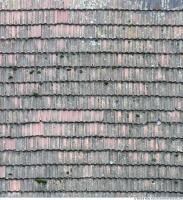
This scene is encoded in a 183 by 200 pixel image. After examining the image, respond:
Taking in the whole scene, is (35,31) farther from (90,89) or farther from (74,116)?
(74,116)

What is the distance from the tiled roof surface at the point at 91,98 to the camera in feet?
16.5

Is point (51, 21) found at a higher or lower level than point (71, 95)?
higher

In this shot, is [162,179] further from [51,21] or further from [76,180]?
[51,21]

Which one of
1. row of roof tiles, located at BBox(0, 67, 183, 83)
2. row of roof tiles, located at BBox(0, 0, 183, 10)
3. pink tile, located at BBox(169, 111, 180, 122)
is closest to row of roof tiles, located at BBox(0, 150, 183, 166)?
pink tile, located at BBox(169, 111, 180, 122)

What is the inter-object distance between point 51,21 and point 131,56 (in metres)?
0.81

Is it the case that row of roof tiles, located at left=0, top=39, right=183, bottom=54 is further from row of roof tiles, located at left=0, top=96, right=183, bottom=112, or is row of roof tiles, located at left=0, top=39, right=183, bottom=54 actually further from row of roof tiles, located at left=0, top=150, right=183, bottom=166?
row of roof tiles, located at left=0, top=150, right=183, bottom=166

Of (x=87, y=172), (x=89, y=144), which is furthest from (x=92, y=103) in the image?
(x=87, y=172)

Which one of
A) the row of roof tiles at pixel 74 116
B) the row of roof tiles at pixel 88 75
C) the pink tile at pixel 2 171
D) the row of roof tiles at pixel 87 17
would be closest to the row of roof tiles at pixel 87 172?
the pink tile at pixel 2 171

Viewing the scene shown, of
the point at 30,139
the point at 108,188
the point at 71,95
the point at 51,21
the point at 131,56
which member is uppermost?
the point at 51,21

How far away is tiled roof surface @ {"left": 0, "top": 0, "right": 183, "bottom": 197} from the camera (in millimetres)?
5043

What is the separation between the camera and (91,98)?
5117 millimetres

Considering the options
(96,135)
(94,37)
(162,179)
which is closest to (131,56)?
(94,37)

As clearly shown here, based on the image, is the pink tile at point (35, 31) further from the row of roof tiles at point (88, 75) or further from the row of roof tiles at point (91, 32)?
the row of roof tiles at point (88, 75)

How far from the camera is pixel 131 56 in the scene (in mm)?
5188
